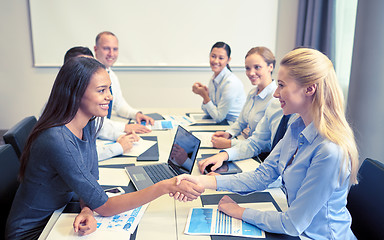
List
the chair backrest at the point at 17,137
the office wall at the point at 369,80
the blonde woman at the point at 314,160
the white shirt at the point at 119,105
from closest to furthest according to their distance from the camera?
the blonde woman at the point at 314,160
the chair backrest at the point at 17,137
the office wall at the point at 369,80
the white shirt at the point at 119,105

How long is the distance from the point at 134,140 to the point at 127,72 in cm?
241

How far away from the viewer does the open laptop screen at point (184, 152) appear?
4.99ft

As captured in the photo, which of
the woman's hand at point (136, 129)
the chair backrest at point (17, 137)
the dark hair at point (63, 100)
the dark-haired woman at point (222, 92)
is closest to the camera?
the dark hair at point (63, 100)

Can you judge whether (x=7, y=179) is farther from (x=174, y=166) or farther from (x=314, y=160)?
(x=314, y=160)

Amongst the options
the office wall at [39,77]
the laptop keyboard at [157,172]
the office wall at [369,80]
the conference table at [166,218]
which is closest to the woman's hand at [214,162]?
the conference table at [166,218]

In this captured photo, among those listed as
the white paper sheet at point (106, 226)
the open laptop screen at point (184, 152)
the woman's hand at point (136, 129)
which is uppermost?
the open laptop screen at point (184, 152)

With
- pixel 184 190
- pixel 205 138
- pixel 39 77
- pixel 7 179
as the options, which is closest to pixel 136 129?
pixel 205 138

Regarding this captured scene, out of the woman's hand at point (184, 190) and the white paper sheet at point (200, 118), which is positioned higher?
the woman's hand at point (184, 190)

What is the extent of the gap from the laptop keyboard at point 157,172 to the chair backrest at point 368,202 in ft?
2.75

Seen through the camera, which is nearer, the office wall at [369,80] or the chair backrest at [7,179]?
the chair backrest at [7,179]

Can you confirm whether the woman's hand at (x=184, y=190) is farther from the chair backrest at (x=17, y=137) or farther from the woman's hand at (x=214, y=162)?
the chair backrest at (x=17, y=137)

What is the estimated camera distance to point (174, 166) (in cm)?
166

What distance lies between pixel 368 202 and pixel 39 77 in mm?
3998

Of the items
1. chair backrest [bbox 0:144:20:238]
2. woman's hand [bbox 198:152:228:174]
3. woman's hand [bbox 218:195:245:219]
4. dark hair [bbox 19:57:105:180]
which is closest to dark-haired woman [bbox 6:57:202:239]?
dark hair [bbox 19:57:105:180]
